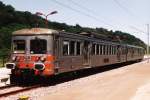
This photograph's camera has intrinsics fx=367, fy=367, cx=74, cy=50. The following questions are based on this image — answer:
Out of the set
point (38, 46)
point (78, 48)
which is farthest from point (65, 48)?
point (78, 48)

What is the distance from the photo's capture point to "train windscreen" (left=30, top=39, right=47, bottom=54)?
17.7 metres

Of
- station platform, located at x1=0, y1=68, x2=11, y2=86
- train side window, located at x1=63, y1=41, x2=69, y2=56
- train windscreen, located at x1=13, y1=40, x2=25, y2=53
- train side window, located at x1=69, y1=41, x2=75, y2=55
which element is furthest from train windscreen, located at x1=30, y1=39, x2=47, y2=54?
train side window, located at x1=69, y1=41, x2=75, y2=55

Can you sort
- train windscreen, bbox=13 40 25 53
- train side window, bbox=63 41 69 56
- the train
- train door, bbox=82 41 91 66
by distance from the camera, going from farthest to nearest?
train door, bbox=82 41 91 66, train side window, bbox=63 41 69 56, train windscreen, bbox=13 40 25 53, the train

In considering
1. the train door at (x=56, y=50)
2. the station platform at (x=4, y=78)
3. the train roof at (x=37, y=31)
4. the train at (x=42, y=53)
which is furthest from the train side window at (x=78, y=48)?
the station platform at (x=4, y=78)

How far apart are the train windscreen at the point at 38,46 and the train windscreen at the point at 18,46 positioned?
515 mm

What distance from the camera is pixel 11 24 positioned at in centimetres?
11519

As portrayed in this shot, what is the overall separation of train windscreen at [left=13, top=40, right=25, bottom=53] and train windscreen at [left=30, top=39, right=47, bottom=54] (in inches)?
20.3

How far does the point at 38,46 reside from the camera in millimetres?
17922

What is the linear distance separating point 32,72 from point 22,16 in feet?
348

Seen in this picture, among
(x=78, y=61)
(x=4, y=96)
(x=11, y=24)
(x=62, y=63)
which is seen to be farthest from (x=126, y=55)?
(x=11, y=24)

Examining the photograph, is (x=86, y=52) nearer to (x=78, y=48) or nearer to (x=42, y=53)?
(x=78, y=48)

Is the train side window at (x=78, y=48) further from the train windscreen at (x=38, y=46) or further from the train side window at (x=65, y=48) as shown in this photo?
the train windscreen at (x=38, y=46)

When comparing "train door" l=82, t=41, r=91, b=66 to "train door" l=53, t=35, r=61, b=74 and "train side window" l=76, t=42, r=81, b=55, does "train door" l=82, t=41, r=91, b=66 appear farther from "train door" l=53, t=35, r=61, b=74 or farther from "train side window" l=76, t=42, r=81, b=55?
"train door" l=53, t=35, r=61, b=74

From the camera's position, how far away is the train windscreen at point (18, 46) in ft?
60.0
